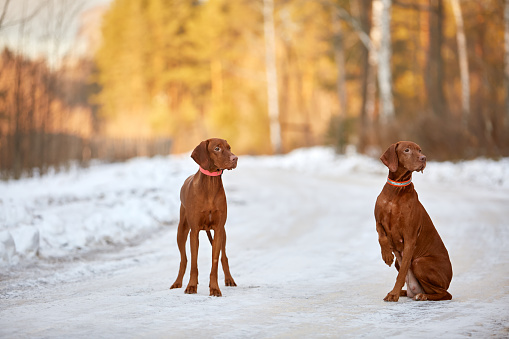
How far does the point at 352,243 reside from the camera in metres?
9.34

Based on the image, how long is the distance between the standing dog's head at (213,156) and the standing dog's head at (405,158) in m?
1.43

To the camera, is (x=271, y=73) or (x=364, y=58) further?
(x=271, y=73)

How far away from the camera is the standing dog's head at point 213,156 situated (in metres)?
5.62

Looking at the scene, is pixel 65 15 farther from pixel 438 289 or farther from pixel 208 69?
pixel 208 69

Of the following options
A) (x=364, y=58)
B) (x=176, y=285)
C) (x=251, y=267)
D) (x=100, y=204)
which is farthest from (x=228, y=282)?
(x=364, y=58)

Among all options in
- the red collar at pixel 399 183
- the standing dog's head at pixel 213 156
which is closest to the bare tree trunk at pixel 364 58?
the red collar at pixel 399 183

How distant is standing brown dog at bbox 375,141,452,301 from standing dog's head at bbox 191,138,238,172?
1433 millimetres

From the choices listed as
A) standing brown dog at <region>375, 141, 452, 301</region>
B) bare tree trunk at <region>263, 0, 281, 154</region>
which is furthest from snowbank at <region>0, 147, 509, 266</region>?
bare tree trunk at <region>263, 0, 281, 154</region>

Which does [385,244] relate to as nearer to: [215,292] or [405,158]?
[405,158]

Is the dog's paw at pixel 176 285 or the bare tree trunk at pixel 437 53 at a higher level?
the bare tree trunk at pixel 437 53

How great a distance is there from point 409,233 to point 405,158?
0.68 m

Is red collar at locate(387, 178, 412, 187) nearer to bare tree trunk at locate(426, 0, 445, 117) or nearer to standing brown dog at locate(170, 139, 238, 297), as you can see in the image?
standing brown dog at locate(170, 139, 238, 297)

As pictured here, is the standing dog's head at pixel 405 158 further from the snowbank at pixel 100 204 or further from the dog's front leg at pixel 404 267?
the snowbank at pixel 100 204

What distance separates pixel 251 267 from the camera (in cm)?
760
